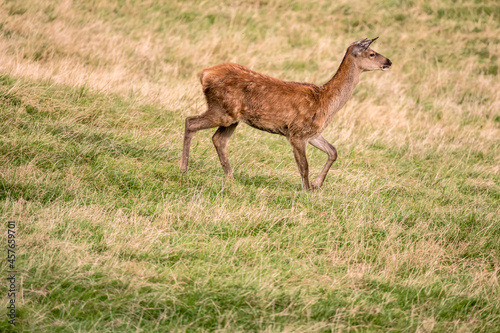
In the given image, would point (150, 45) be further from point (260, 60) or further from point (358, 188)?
point (358, 188)

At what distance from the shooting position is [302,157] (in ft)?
23.0

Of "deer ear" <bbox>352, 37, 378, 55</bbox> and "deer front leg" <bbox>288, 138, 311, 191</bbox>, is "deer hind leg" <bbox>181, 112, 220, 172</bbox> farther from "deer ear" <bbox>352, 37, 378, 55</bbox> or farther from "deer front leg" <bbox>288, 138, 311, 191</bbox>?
"deer ear" <bbox>352, 37, 378, 55</bbox>

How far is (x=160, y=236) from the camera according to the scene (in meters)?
5.01

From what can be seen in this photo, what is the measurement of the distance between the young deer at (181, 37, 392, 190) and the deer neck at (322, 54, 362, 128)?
0.04 feet

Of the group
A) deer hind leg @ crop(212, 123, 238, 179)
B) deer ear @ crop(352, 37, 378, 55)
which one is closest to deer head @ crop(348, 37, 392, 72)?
deer ear @ crop(352, 37, 378, 55)

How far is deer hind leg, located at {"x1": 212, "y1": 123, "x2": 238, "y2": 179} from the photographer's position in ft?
23.1

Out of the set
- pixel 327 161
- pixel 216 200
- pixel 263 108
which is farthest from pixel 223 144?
pixel 216 200

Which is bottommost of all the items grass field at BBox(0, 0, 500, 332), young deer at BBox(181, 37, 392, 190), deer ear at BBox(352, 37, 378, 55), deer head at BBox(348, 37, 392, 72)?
grass field at BBox(0, 0, 500, 332)

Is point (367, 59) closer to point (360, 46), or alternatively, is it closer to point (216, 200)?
point (360, 46)

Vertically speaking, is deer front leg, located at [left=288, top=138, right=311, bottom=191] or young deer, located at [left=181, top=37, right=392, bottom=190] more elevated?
young deer, located at [left=181, top=37, right=392, bottom=190]

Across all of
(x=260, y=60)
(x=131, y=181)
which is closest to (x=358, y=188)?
(x=131, y=181)

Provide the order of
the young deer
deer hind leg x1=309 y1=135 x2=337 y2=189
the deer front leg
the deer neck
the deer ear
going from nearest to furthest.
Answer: the young deer < the deer front leg < deer hind leg x1=309 y1=135 x2=337 y2=189 < the deer neck < the deer ear

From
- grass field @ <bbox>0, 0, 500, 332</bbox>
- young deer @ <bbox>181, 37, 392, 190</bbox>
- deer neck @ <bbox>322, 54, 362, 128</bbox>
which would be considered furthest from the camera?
deer neck @ <bbox>322, 54, 362, 128</bbox>

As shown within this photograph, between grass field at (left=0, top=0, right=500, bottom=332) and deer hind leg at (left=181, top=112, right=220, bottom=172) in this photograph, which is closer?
grass field at (left=0, top=0, right=500, bottom=332)
